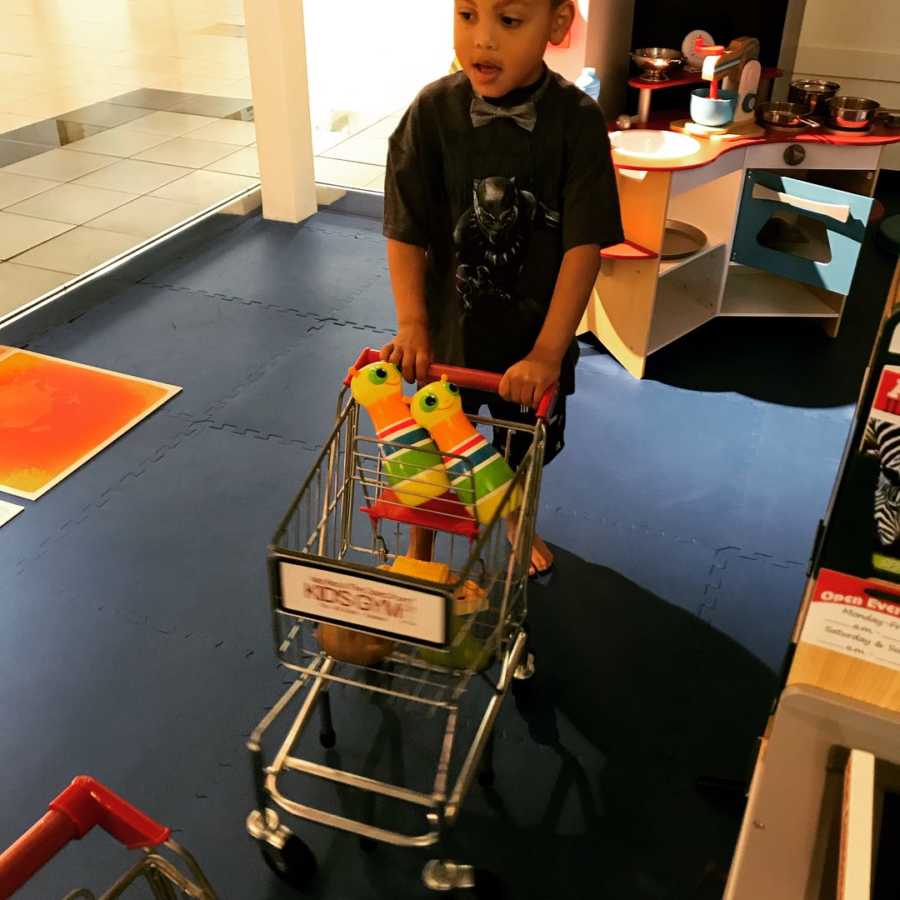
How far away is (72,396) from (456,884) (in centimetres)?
198

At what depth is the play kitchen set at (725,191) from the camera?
2.82 m

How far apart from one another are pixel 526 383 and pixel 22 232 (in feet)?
8.82

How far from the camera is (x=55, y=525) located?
2410 mm

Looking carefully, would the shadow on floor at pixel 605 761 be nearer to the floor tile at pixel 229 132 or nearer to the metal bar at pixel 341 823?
the metal bar at pixel 341 823

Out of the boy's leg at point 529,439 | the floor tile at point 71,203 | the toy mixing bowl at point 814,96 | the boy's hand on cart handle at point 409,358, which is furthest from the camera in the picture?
the floor tile at point 71,203

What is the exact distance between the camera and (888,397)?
32.1 inches

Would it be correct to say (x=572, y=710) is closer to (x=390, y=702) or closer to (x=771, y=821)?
(x=390, y=702)

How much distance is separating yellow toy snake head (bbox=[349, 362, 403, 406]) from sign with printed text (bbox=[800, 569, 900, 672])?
0.75 m

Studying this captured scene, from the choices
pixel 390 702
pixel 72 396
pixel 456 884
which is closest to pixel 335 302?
pixel 72 396

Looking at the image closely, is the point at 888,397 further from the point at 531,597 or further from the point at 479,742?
the point at 531,597

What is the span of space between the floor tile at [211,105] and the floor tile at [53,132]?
0.44 meters

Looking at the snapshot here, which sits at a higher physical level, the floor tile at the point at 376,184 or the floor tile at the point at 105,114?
the floor tile at the point at 105,114

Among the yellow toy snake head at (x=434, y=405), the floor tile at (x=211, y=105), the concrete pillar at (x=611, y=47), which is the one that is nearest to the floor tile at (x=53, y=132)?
the floor tile at (x=211, y=105)

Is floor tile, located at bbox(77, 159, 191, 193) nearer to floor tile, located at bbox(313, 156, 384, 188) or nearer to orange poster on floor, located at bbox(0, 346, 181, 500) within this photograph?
floor tile, located at bbox(313, 156, 384, 188)
